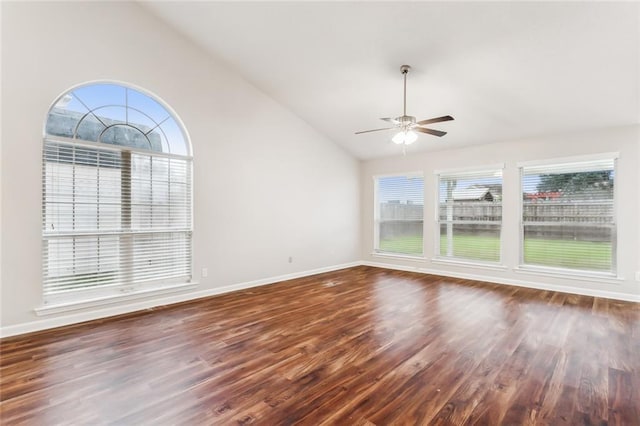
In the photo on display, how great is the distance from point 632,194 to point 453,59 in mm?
3467

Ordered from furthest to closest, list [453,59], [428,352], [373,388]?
[453,59] < [428,352] < [373,388]

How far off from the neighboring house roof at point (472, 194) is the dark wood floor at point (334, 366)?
233cm

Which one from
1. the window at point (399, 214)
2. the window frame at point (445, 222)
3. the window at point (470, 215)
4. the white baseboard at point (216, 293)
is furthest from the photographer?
the window at point (399, 214)

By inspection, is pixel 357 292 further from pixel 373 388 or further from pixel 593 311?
pixel 593 311

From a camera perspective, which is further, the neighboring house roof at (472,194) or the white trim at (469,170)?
the neighboring house roof at (472,194)

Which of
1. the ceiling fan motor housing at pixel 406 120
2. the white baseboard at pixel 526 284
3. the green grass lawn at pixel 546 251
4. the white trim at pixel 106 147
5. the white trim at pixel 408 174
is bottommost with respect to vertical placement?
the white baseboard at pixel 526 284

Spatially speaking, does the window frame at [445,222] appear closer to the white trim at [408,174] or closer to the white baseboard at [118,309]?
the white trim at [408,174]

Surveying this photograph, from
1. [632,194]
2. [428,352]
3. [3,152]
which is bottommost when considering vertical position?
[428,352]

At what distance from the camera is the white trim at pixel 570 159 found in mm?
4609

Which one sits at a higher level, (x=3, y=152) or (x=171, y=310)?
(x=3, y=152)

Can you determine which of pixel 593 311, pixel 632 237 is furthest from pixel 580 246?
A: pixel 593 311

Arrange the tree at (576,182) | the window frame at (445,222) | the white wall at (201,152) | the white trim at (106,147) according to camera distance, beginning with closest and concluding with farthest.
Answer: the white wall at (201,152), the white trim at (106,147), the tree at (576,182), the window frame at (445,222)

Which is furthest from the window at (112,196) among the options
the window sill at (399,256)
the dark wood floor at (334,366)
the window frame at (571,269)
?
the window frame at (571,269)

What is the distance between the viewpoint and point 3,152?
3.11m
